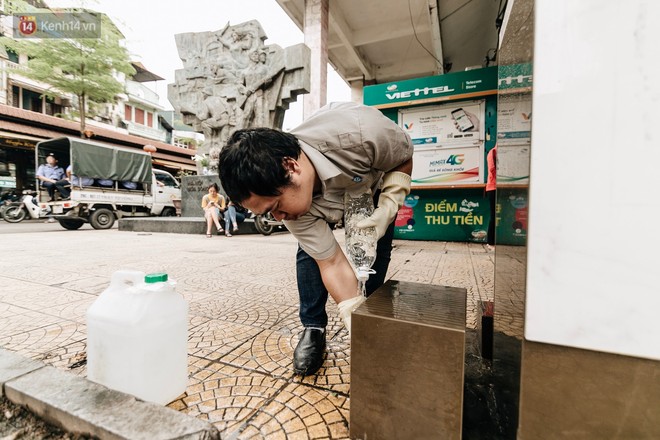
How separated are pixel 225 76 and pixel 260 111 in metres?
1.61

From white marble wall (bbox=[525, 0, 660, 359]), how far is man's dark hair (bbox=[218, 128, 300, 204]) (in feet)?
2.41

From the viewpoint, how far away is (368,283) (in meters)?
1.55

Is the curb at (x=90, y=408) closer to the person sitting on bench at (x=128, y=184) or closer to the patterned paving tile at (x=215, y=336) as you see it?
the patterned paving tile at (x=215, y=336)

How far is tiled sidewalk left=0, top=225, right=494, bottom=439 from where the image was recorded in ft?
3.25

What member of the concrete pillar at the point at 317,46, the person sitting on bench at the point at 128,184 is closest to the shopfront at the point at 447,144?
the concrete pillar at the point at 317,46

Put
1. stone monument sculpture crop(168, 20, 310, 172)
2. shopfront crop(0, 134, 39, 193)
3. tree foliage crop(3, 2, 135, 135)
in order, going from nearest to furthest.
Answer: stone monument sculpture crop(168, 20, 310, 172), tree foliage crop(3, 2, 135, 135), shopfront crop(0, 134, 39, 193)

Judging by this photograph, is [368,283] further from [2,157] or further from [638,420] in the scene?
[2,157]

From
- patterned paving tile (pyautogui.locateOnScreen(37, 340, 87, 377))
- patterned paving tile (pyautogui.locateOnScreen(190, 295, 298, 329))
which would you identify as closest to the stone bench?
patterned paving tile (pyautogui.locateOnScreen(190, 295, 298, 329))

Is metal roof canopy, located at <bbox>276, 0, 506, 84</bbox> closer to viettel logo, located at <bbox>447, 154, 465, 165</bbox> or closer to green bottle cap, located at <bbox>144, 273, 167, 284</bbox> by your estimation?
viettel logo, located at <bbox>447, 154, 465, 165</bbox>

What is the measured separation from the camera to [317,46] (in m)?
8.02

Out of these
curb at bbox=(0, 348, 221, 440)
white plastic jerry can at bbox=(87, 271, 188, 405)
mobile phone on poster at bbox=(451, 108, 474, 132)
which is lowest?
curb at bbox=(0, 348, 221, 440)

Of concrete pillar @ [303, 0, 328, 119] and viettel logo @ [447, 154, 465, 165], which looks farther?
concrete pillar @ [303, 0, 328, 119]

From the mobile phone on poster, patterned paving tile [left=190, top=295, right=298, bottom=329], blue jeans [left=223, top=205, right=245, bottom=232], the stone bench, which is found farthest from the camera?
blue jeans [left=223, top=205, right=245, bottom=232]

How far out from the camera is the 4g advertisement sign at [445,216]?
5.04 metres
